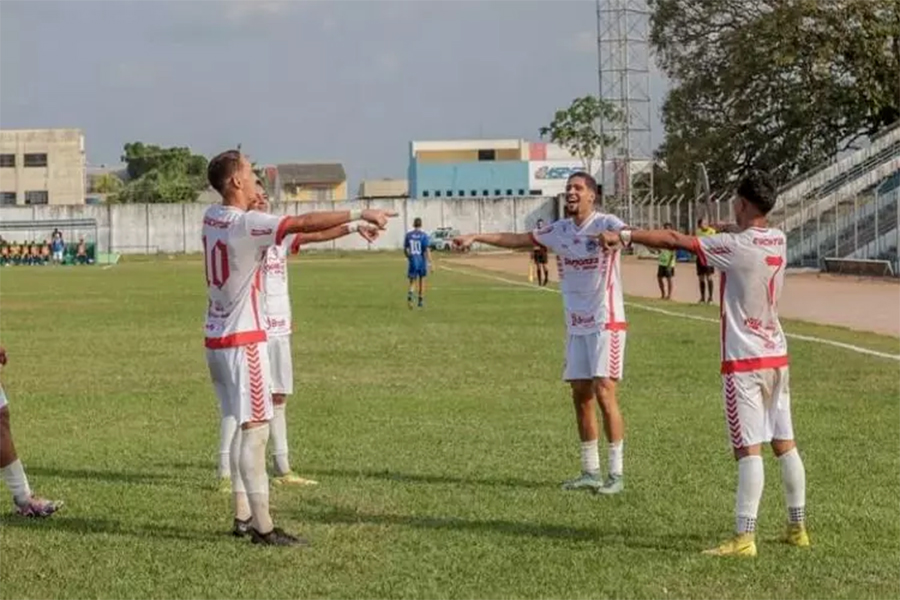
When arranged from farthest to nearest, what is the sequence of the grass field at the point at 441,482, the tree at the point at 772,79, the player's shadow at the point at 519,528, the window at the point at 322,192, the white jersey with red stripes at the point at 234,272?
the window at the point at 322,192
the tree at the point at 772,79
the player's shadow at the point at 519,528
the white jersey with red stripes at the point at 234,272
the grass field at the point at 441,482

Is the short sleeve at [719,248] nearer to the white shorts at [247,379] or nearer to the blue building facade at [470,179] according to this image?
the white shorts at [247,379]

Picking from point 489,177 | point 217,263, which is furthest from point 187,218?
point 217,263

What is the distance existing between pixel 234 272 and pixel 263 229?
0.36 m

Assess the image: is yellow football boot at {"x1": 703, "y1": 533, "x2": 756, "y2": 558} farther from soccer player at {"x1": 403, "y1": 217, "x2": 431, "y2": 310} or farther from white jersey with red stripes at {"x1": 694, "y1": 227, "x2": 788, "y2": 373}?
soccer player at {"x1": 403, "y1": 217, "x2": 431, "y2": 310}

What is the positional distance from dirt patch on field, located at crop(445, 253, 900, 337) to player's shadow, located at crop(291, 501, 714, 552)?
17878mm

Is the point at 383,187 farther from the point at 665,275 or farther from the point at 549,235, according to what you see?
the point at 549,235

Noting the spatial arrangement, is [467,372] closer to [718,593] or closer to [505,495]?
[505,495]

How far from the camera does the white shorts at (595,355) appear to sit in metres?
11.1

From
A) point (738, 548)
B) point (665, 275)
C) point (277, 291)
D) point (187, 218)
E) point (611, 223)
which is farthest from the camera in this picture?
point (187, 218)

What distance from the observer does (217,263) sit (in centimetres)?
902

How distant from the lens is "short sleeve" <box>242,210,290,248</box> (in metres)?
8.77

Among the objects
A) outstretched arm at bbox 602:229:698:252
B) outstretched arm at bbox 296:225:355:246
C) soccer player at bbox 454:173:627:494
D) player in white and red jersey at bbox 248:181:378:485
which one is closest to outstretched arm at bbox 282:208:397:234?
outstretched arm at bbox 296:225:355:246

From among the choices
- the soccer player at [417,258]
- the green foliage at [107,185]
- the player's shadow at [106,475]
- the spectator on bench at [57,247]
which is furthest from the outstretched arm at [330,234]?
the green foliage at [107,185]

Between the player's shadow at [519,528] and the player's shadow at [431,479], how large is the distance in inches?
49.8
